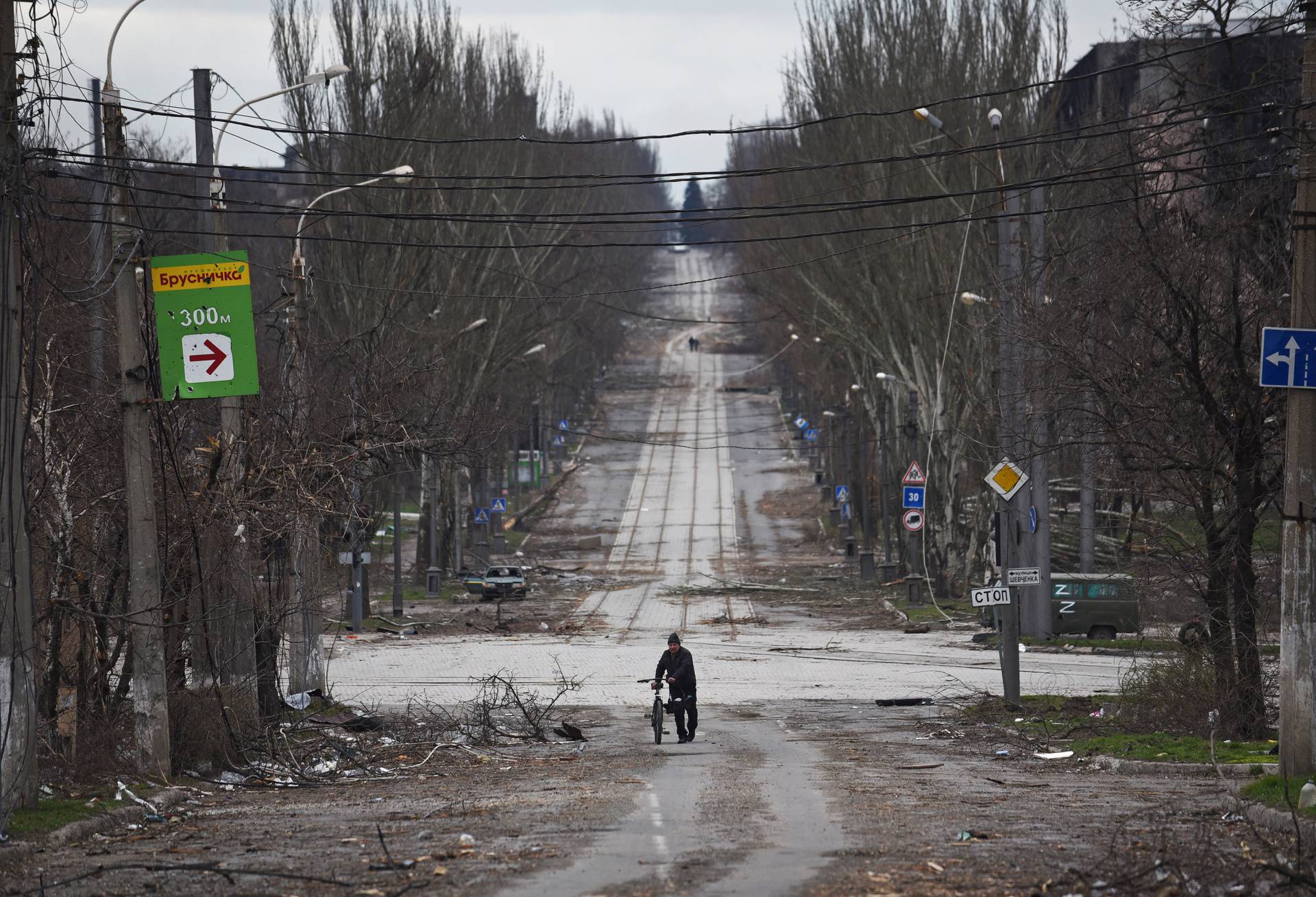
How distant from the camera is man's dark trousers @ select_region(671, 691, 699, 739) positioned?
18.2 metres

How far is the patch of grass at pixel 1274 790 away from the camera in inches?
428

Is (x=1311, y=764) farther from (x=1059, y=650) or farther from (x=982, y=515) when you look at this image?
(x=982, y=515)

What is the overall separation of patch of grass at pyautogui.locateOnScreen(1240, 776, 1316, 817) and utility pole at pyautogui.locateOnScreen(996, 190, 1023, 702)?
7.98m

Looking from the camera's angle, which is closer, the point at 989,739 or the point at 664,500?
the point at 989,739

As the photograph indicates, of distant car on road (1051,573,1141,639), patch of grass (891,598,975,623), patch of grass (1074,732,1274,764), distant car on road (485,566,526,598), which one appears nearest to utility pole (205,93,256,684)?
patch of grass (1074,732,1274,764)

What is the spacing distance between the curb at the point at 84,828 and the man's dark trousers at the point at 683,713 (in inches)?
261

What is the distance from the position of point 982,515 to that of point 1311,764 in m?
29.3

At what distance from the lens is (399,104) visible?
41312 mm

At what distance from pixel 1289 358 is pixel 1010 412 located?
36.3ft

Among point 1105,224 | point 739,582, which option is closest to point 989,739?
point 1105,224

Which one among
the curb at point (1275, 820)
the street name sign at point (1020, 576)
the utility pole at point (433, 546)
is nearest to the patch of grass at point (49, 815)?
the curb at point (1275, 820)

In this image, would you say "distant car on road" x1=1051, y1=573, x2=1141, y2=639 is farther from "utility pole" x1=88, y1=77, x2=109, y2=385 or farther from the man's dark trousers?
"utility pole" x1=88, y1=77, x2=109, y2=385

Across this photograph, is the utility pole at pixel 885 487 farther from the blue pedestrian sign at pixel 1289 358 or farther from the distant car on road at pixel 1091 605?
the blue pedestrian sign at pixel 1289 358

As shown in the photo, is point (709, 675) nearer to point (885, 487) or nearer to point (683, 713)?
point (683, 713)
